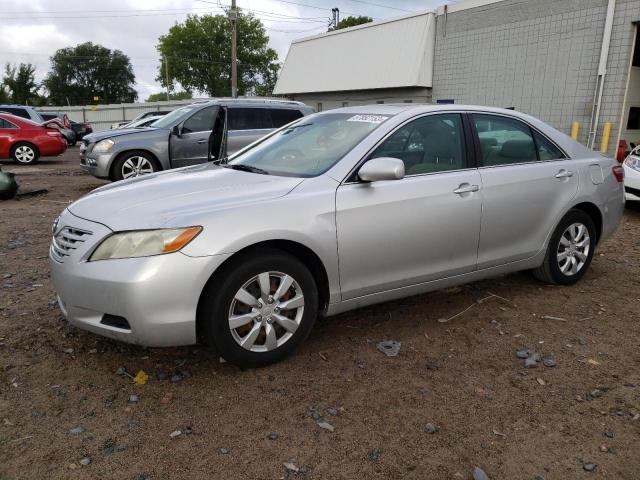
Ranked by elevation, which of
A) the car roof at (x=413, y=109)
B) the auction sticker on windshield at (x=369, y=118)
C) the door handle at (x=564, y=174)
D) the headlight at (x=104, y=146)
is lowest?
the headlight at (x=104, y=146)

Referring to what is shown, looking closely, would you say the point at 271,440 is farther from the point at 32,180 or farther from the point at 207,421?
the point at 32,180

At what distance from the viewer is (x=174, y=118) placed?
10.2 m

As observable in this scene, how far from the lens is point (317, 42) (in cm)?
2436

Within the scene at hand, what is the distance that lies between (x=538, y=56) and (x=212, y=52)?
179 feet

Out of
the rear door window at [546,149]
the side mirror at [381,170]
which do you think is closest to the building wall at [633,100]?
the rear door window at [546,149]

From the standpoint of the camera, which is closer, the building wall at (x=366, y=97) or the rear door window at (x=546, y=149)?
the rear door window at (x=546, y=149)

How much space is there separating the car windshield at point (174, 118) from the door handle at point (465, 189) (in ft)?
24.1

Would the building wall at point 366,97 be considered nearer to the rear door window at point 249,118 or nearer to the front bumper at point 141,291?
the rear door window at point 249,118

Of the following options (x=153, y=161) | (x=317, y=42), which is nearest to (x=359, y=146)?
(x=153, y=161)

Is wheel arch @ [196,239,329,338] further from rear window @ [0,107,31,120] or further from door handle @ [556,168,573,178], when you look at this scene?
rear window @ [0,107,31,120]

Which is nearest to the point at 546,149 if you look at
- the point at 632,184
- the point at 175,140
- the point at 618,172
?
the point at 618,172

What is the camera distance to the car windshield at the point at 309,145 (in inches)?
143

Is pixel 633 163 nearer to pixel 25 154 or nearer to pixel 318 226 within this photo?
pixel 318 226

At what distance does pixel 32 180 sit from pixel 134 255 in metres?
11.0
